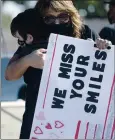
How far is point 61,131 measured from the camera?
2.74 meters

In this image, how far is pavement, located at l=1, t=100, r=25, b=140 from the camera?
206 inches

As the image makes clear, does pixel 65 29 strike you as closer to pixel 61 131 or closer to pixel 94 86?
pixel 94 86

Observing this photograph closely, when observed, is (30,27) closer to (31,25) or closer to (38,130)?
(31,25)

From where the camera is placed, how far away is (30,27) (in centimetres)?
291

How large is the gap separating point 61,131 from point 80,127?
0.37ft

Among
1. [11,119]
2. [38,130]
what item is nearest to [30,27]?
[38,130]

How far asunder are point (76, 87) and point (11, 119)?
328 centimetres

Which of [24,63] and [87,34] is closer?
[24,63]

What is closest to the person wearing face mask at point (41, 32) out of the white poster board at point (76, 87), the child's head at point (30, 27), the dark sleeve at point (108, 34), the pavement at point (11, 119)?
the child's head at point (30, 27)

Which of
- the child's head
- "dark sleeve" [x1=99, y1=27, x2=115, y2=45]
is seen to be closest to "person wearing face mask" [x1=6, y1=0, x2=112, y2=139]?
the child's head

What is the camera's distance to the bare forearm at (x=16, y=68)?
2.77 meters

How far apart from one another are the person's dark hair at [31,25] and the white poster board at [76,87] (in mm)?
215

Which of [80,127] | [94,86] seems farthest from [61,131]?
[94,86]

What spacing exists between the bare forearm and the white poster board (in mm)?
143
